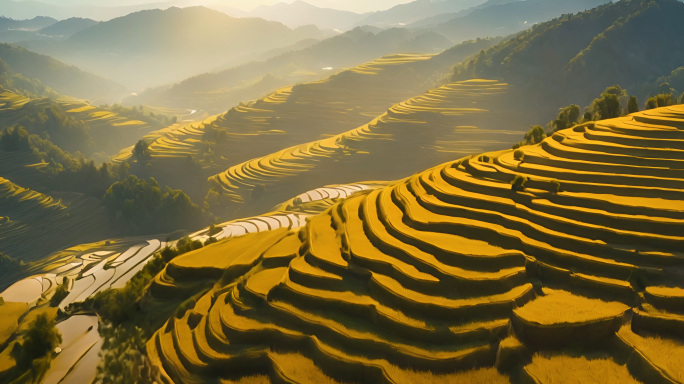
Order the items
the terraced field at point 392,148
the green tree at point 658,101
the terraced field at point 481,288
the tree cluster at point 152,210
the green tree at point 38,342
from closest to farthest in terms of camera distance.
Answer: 1. the terraced field at point 481,288
2. the green tree at point 38,342
3. the green tree at point 658,101
4. the tree cluster at point 152,210
5. the terraced field at point 392,148

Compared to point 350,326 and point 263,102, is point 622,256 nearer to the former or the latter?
point 350,326

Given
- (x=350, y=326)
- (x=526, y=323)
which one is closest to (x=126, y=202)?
(x=350, y=326)

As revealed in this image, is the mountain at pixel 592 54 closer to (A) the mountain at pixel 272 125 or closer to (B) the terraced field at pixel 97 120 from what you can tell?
(A) the mountain at pixel 272 125

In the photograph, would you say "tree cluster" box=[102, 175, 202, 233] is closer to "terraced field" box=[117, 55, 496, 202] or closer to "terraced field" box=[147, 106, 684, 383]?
"terraced field" box=[117, 55, 496, 202]

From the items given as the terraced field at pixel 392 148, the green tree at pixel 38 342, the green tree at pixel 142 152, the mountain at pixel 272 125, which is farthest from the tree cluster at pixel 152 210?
the green tree at pixel 38 342

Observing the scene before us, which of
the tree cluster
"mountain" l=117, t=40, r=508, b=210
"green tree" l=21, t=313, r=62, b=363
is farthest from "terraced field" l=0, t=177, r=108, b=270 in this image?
"green tree" l=21, t=313, r=62, b=363

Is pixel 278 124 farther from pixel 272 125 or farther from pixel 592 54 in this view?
pixel 592 54
